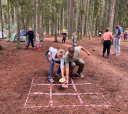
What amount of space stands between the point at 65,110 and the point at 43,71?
2.61 meters

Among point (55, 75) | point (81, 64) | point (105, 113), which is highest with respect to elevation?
point (81, 64)

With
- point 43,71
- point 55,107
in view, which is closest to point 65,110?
point 55,107

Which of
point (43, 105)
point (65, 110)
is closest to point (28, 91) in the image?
point (43, 105)

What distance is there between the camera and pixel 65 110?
2807 mm

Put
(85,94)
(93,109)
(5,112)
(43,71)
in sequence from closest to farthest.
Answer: (5,112)
(93,109)
(85,94)
(43,71)

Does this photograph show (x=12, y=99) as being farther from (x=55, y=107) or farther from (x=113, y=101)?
(x=113, y=101)

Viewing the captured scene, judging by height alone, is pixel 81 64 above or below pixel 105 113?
above

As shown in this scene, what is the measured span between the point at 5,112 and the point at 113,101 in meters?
2.54

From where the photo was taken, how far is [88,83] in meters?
4.27

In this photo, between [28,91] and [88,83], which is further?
[88,83]

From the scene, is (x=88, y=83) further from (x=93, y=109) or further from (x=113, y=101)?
(x=93, y=109)

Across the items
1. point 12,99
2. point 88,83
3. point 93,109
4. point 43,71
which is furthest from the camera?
point 43,71

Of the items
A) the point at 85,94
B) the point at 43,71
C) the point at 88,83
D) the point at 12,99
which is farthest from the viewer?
the point at 43,71

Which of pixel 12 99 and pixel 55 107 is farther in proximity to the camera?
pixel 12 99
